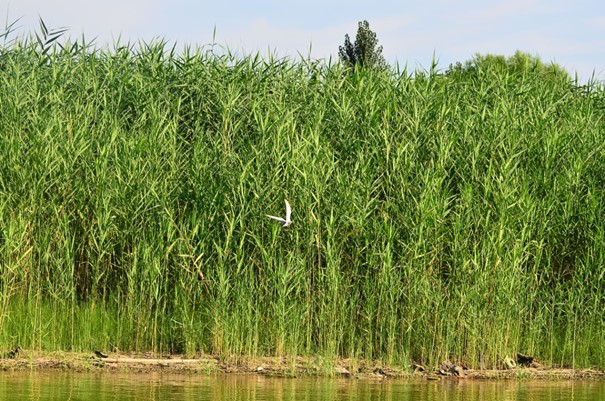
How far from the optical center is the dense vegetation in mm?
12703

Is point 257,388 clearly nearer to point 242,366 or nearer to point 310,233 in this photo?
point 242,366

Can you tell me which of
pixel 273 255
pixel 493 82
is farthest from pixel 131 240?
pixel 493 82

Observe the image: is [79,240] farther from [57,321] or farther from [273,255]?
[273,255]

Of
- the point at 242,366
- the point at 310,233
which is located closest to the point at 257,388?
the point at 242,366

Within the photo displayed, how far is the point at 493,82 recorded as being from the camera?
16.0 m

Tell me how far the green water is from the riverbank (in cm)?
30

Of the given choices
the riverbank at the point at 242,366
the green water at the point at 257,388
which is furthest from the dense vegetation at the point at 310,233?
the green water at the point at 257,388

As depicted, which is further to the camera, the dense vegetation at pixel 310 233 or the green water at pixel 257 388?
the dense vegetation at pixel 310 233

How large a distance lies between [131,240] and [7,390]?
3.48 meters

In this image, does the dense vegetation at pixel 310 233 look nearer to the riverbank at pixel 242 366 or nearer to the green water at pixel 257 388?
the riverbank at pixel 242 366

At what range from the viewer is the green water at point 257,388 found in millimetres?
10219

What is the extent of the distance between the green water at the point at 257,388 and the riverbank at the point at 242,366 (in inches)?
11.7

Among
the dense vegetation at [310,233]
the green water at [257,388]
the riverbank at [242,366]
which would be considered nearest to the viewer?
the green water at [257,388]

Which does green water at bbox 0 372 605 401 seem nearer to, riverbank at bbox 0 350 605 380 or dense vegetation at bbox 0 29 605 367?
riverbank at bbox 0 350 605 380
